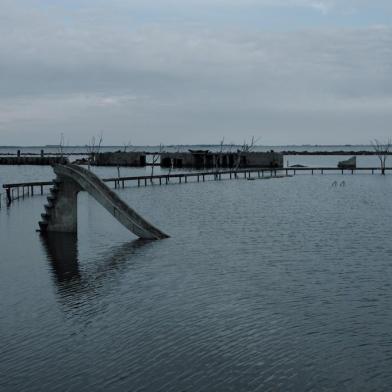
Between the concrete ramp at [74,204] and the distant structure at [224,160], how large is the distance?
97339 millimetres

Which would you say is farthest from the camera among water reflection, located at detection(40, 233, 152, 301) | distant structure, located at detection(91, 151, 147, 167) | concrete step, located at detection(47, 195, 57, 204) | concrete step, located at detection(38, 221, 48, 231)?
distant structure, located at detection(91, 151, 147, 167)

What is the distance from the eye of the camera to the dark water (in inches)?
507

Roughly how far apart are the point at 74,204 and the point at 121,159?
Result: 5148 inches

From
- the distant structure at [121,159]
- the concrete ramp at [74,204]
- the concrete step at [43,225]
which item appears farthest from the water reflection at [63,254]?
the distant structure at [121,159]

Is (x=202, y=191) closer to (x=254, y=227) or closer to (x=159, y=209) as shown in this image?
(x=159, y=209)

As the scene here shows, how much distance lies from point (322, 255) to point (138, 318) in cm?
1268

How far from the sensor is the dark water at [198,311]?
1288 centimetres

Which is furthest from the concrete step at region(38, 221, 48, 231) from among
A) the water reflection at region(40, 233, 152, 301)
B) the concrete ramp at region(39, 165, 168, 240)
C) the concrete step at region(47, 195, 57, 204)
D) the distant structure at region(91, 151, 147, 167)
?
the distant structure at region(91, 151, 147, 167)

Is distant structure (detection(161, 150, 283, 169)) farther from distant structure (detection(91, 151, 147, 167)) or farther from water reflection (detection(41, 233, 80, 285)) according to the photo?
water reflection (detection(41, 233, 80, 285))

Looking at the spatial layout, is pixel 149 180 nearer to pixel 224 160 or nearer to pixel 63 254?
pixel 224 160

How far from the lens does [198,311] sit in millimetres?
17609

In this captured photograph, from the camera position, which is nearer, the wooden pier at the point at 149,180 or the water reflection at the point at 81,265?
the water reflection at the point at 81,265

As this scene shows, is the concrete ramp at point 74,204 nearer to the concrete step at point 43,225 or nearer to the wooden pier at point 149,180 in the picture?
the concrete step at point 43,225

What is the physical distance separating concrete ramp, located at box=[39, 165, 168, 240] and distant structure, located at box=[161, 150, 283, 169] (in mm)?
97339
